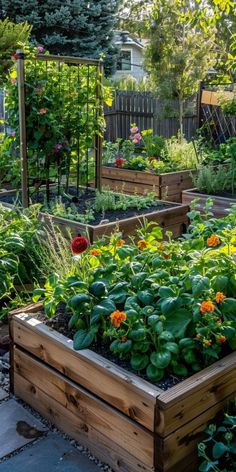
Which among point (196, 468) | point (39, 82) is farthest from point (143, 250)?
point (39, 82)

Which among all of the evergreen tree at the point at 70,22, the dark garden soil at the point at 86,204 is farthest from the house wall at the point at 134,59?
the dark garden soil at the point at 86,204

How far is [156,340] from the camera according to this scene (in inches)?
77.7

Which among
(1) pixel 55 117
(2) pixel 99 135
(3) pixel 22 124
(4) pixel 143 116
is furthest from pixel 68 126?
(4) pixel 143 116

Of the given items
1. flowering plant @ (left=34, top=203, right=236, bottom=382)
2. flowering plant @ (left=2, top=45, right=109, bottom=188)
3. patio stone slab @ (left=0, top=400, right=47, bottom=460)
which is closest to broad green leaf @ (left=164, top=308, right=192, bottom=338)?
flowering plant @ (left=34, top=203, right=236, bottom=382)

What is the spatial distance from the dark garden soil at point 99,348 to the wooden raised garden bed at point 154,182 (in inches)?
134

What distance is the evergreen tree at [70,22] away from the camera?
13609 millimetres

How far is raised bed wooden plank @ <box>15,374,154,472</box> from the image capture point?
193 cm

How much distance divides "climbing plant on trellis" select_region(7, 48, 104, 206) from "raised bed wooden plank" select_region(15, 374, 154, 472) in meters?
2.41

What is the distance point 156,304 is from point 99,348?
0.30m

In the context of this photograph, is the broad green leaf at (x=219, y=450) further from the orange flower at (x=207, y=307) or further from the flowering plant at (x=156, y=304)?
the orange flower at (x=207, y=307)

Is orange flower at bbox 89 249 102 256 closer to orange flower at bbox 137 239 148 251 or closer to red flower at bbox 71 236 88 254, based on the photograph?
red flower at bbox 71 236 88 254

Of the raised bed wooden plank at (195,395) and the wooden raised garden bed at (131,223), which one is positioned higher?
the wooden raised garden bed at (131,223)

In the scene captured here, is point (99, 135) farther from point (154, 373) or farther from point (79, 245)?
point (154, 373)

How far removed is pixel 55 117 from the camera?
466 centimetres
